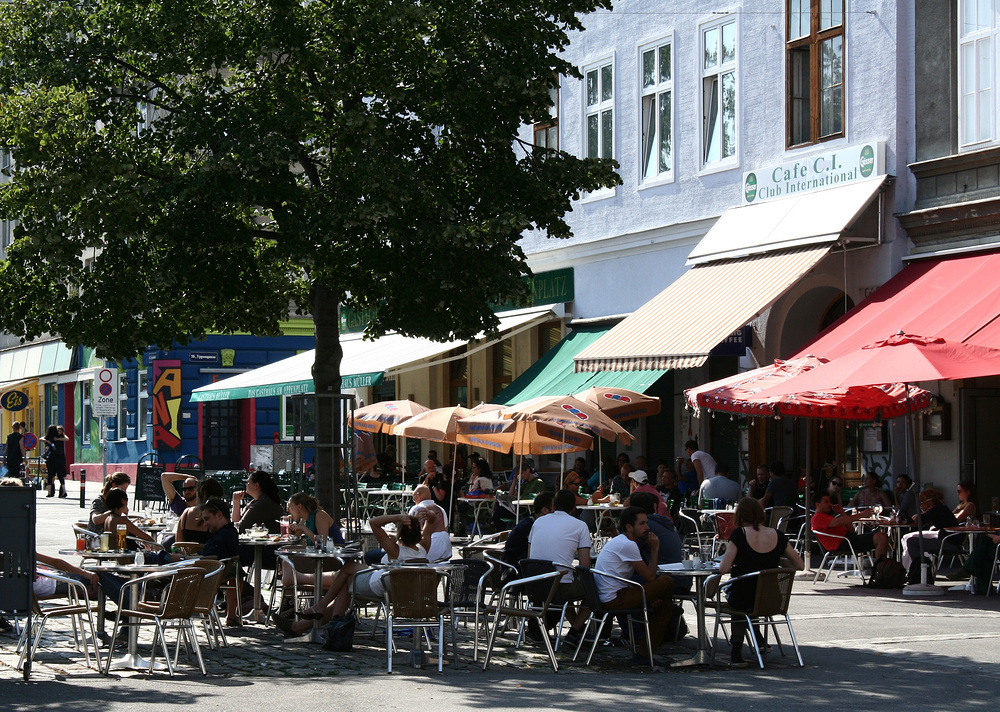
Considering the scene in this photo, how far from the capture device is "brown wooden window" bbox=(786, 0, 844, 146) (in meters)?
19.7

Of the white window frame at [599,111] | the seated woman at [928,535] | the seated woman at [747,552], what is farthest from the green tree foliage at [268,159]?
the white window frame at [599,111]

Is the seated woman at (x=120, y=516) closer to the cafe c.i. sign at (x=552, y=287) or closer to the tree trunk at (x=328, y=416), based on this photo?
the tree trunk at (x=328, y=416)

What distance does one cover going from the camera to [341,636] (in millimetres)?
11383

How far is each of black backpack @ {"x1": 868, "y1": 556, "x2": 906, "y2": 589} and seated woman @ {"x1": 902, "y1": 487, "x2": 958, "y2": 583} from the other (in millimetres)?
123

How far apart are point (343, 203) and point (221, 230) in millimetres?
1254

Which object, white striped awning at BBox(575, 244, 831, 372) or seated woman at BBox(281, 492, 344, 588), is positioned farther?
white striped awning at BBox(575, 244, 831, 372)

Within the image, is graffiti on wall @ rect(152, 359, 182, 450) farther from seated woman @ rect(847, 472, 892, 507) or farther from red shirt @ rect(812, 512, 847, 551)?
red shirt @ rect(812, 512, 847, 551)

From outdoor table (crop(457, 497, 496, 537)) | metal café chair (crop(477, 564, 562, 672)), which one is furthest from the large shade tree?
outdoor table (crop(457, 497, 496, 537))

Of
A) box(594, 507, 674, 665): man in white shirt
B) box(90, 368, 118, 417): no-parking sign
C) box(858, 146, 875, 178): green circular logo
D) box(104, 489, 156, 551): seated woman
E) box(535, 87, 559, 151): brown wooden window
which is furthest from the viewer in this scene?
box(90, 368, 118, 417): no-parking sign

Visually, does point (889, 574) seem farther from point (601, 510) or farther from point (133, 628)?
point (133, 628)

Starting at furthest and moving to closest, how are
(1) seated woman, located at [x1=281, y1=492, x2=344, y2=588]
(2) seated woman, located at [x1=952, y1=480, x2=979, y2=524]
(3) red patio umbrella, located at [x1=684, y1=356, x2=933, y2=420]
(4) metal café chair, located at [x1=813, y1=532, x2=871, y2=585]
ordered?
1. (4) metal café chair, located at [x1=813, y1=532, x2=871, y2=585]
2. (2) seated woman, located at [x1=952, y1=480, x2=979, y2=524]
3. (3) red patio umbrella, located at [x1=684, y1=356, x2=933, y2=420]
4. (1) seated woman, located at [x1=281, y1=492, x2=344, y2=588]

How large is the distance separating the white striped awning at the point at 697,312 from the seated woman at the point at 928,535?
148 inches

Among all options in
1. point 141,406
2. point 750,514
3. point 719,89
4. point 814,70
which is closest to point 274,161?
point 750,514

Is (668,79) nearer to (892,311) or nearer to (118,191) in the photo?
(892,311)
